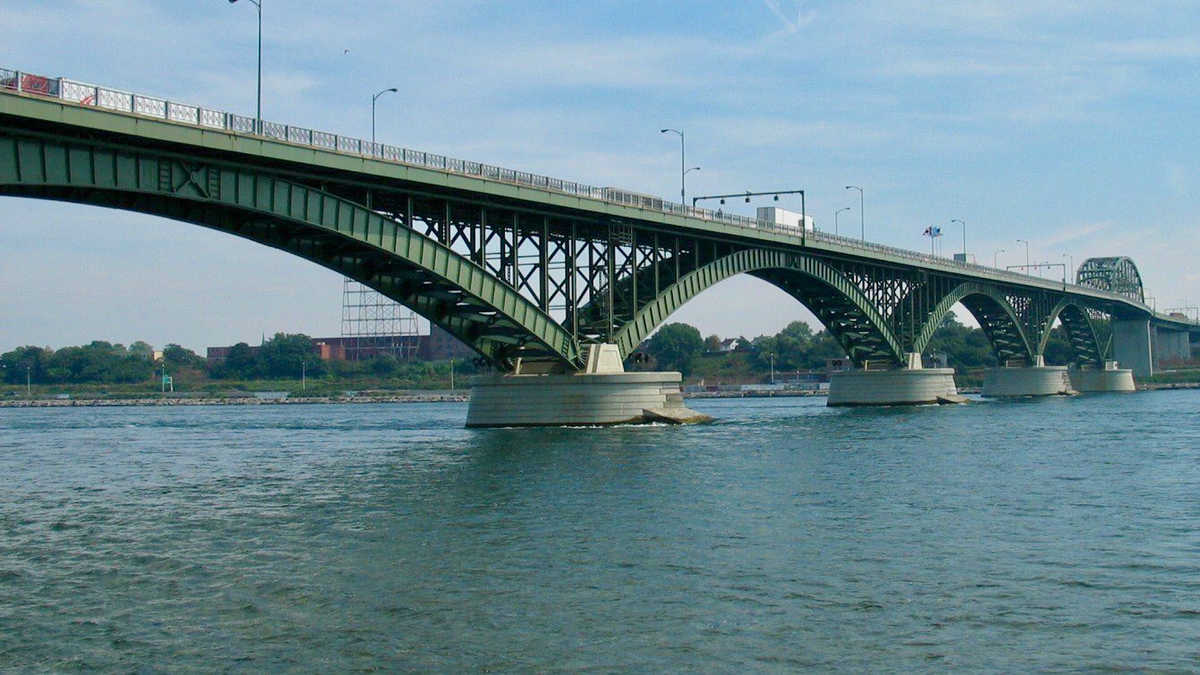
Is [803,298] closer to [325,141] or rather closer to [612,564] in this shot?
[325,141]

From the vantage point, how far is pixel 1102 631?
2084 centimetres

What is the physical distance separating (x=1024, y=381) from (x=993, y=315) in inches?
386

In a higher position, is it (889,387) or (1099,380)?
(1099,380)

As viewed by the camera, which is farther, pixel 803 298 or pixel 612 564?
pixel 803 298

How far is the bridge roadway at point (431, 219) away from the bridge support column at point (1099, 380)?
249ft

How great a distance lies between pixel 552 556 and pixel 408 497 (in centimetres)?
1298

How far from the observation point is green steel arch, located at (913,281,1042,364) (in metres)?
131

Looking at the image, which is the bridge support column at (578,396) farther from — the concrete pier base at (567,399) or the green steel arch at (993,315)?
the green steel arch at (993,315)

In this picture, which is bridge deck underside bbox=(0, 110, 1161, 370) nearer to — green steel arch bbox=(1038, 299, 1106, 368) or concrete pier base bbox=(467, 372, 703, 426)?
concrete pier base bbox=(467, 372, 703, 426)

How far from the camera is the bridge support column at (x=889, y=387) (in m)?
121

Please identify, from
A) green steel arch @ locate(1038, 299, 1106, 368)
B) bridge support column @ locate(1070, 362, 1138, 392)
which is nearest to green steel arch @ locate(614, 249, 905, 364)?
green steel arch @ locate(1038, 299, 1106, 368)

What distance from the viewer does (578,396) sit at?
250ft

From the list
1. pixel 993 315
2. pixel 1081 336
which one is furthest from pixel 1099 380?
pixel 993 315

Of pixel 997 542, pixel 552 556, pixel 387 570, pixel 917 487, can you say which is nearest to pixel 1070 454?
pixel 917 487
